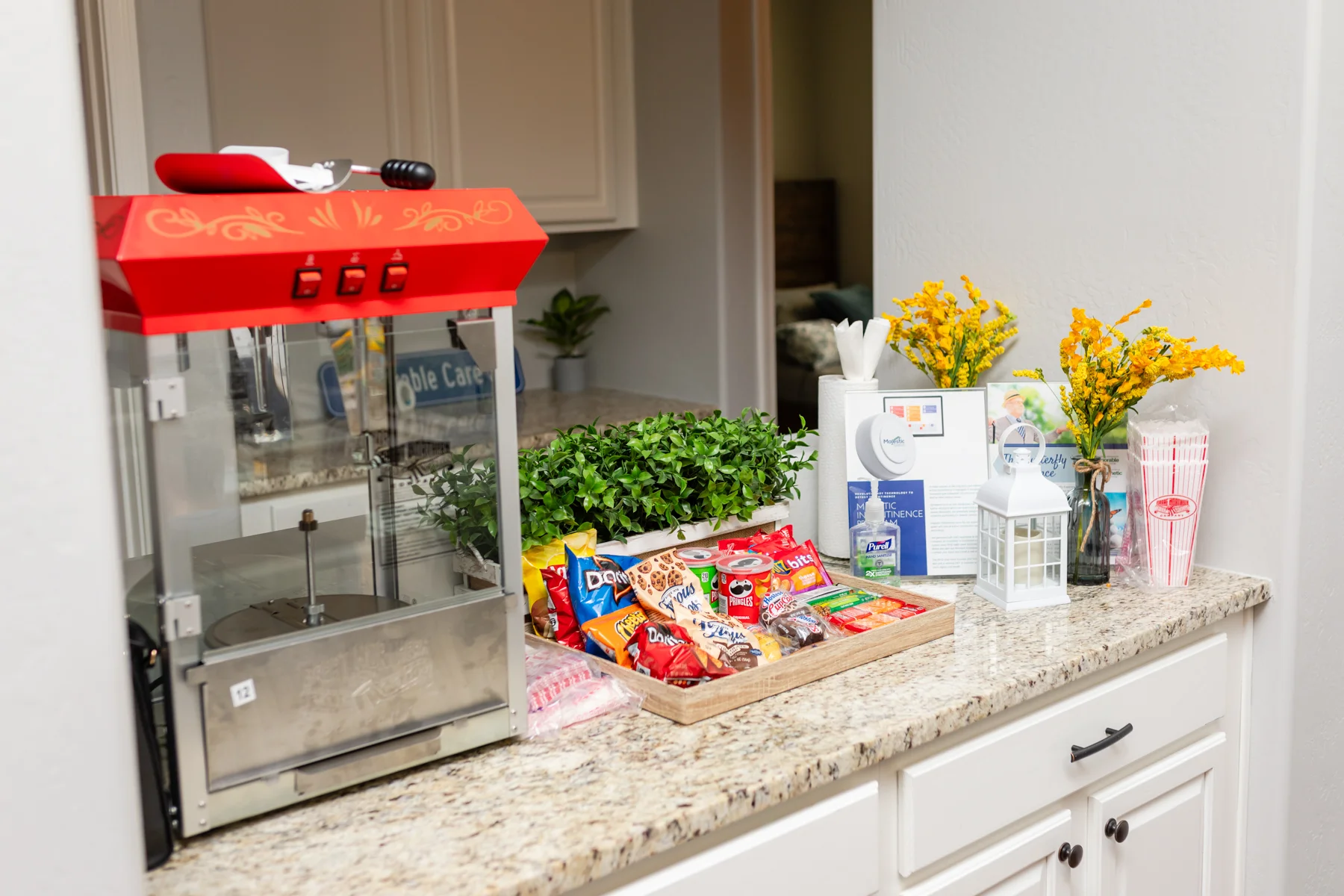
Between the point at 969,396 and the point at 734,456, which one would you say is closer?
the point at 734,456

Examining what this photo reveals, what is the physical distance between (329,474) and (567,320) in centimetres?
267

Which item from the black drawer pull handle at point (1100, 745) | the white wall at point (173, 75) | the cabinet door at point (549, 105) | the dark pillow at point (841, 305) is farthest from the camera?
the dark pillow at point (841, 305)

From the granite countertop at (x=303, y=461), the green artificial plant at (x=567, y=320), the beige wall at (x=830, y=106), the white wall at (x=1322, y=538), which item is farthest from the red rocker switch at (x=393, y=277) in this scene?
the beige wall at (x=830, y=106)

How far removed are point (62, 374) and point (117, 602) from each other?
0.16 metres

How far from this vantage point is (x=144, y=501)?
923mm

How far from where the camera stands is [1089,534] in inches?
62.9

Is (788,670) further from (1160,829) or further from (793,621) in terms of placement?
(1160,829)

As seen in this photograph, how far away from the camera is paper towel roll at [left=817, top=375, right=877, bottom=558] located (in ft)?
5.64

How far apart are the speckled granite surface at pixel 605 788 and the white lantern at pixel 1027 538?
0.12 metres

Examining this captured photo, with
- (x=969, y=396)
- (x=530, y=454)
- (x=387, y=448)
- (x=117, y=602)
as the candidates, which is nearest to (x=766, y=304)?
(x=969, y=396)

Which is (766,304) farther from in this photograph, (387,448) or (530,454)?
(387,448)

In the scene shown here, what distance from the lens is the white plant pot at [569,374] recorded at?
3682 millimetres

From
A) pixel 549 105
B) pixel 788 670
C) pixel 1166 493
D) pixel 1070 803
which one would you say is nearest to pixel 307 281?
pixel 788 670

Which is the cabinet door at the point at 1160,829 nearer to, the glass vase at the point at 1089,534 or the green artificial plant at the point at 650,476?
the glass vase at the point at 1089,534
